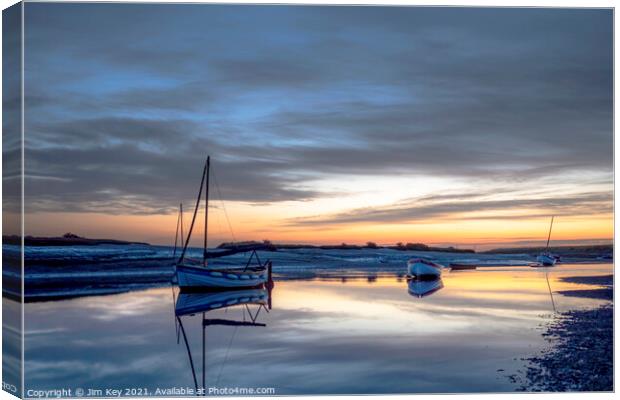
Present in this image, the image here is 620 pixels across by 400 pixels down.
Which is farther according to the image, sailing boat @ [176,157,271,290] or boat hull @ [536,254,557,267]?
boat hull @ [536,254,557,267]

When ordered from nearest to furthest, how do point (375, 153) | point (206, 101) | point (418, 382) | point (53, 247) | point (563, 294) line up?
point (418, 382) → point (206, 101) → point (375, 153) → point (53, 247) → point (563, 294)

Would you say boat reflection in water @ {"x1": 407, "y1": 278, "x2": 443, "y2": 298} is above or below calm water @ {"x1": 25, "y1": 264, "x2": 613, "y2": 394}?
above

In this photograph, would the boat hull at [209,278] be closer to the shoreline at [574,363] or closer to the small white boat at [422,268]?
the small white boat at [422,268]

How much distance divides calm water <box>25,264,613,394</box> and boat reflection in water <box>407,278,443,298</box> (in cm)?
216

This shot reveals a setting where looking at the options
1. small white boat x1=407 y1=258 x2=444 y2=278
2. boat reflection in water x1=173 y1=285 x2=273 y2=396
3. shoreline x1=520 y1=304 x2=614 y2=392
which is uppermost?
small white boat x1=407 y1=258 x2=444 y2=278

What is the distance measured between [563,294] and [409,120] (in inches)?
323

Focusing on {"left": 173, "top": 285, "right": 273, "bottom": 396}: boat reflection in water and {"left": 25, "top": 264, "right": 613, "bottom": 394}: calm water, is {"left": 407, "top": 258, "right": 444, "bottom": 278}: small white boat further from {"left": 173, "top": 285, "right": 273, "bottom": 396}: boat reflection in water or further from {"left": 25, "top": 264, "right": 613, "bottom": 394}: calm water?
{"left": 25, "top": 264, "right": 613, "bottom": 394}: calm water

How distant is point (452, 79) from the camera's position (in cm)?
1286

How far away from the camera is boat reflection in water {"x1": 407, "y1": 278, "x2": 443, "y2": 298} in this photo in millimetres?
21258

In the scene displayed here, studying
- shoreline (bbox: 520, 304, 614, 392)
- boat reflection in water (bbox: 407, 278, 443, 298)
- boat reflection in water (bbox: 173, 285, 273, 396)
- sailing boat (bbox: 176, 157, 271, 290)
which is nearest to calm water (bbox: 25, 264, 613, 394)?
boat reflection in water (bbox: 173, 285, 273, 396)

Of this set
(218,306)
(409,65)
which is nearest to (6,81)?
(409,65)

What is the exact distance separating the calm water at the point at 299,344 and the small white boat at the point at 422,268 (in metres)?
8.12

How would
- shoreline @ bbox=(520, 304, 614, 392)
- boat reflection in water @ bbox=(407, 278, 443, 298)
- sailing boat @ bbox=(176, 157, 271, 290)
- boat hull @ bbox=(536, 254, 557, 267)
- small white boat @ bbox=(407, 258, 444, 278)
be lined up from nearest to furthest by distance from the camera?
shoreline @ bbox=(520, 304, 614, 392) < sailing boat @ bbox=(176, 157, 271, 290) < boat reflection in water @ bbox=(407, 278, 443, 298) < small white boat @ bbox=(407, 258, 444, 278) < boat hull @ bbox=(536, 254, 557, 267)

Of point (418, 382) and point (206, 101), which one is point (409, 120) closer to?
point (206, 101)
